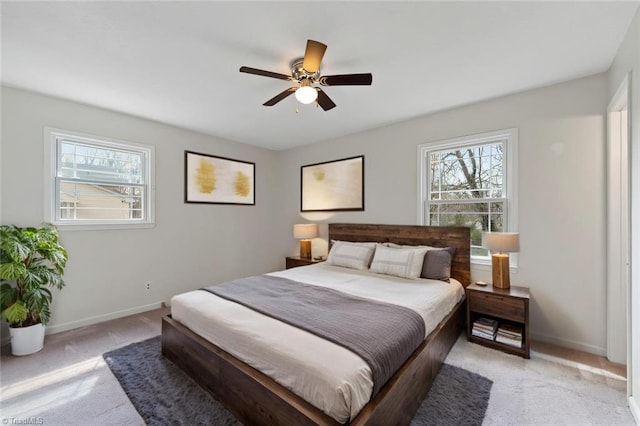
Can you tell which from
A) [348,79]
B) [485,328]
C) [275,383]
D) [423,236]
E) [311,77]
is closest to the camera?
[275,383]

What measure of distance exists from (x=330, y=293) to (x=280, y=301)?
1.54 ft

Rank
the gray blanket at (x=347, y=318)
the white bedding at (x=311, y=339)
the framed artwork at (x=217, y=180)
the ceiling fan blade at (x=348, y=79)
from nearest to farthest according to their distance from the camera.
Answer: the white bedding at (x=311, y=339) < the gray blanket at (x=347, y=318) < the ceiling fan blade at (x=348, y=79) < the framed artwork at (x=217, y=180)

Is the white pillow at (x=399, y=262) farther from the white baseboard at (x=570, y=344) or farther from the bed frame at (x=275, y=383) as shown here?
the white baseboard at (x=570, y=344)

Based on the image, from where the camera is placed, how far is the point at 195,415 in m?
1.72

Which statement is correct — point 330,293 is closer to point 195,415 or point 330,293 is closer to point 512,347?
point 195,415

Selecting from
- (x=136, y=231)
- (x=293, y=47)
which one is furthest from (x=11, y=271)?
(x=293, y=47)

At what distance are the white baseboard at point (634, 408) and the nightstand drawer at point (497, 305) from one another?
0.76 meters

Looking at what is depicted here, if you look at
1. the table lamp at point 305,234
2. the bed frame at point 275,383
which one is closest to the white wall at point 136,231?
the table lamp at point 305,234

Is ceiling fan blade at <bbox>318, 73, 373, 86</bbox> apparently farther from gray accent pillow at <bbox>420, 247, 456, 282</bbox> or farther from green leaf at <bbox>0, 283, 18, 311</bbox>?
green leaf at <bbox>0, 283, 18, 311</bbox>

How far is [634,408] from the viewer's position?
172cm

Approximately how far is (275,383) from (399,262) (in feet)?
6.61

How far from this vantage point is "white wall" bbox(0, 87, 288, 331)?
278cm

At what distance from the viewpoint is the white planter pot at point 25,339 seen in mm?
2447

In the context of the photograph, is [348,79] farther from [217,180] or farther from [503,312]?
[217,180]
